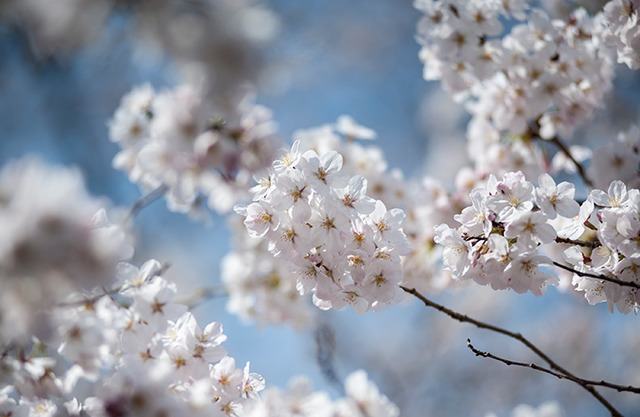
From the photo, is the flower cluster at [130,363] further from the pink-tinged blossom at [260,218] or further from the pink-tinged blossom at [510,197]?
the pink-tinged blossom at [510,197]

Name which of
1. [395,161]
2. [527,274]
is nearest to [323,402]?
[527,274]

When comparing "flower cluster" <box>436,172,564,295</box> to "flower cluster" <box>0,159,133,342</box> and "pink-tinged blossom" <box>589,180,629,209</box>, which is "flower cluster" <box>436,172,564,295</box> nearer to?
"pink-tinged blossom" <box>589,180,629,209</box>

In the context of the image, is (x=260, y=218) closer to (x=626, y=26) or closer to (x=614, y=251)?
(x=614, y=251)

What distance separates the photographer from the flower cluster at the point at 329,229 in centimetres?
113

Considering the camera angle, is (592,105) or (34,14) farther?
(34,14)

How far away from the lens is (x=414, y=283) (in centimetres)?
205

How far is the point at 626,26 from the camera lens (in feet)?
4.51

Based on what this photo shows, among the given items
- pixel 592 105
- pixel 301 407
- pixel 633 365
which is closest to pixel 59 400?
pixel 301 407

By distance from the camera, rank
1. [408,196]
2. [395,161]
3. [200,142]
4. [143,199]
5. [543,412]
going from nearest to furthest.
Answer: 1. [200,142]
2. [143,199]
3. [543,412]
4. [408,196]
5. [395,161]

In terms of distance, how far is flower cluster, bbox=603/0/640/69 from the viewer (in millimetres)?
1353

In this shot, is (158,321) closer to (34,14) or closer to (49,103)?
(34,14)

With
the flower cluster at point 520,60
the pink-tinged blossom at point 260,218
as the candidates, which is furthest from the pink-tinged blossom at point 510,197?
the flower cluster at point 520,60

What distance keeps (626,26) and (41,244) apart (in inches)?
59.9

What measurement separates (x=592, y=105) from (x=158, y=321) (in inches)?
66.7
